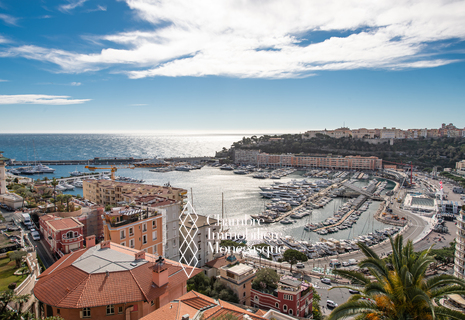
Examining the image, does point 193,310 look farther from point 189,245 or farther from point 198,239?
point 198,239

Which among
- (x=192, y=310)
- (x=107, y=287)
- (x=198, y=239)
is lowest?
(x=198, y=239)

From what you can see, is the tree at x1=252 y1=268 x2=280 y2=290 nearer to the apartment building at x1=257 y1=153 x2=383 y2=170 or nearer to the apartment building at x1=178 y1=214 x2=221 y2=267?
the apartment building at x1=178 y1=214 x2=221 y2=267

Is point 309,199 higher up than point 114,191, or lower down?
lower down

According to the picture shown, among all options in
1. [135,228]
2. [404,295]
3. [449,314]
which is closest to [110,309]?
[135,228]

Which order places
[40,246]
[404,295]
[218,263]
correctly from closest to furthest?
[404,295], [40,246], [218,263]

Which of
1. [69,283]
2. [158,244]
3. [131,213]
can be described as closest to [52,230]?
[131,213]

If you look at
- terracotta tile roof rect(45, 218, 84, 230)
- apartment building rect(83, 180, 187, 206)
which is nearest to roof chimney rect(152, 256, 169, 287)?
terracotta tile roof rect(45, 218, 84, 230)

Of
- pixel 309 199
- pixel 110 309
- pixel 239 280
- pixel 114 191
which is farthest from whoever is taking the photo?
pixel 309 199
